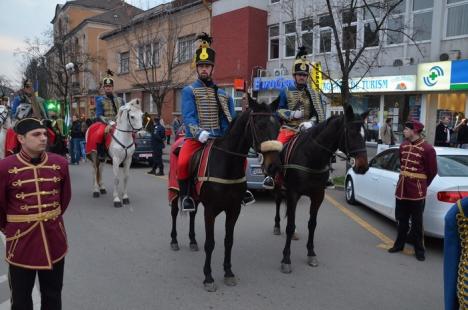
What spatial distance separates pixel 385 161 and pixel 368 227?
55.4 inches

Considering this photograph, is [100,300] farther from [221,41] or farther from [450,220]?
[221,41]

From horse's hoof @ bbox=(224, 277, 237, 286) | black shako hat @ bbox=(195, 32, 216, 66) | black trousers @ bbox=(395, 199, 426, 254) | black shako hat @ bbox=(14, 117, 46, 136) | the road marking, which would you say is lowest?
the road marking

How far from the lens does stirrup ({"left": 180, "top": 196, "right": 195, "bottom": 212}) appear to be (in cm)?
519

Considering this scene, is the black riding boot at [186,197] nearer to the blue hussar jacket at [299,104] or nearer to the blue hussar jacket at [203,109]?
the blue hussar jacket at [203,109]

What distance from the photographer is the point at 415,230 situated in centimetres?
582

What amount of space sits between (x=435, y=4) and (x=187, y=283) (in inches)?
695

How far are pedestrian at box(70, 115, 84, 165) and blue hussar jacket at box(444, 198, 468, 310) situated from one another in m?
16.8

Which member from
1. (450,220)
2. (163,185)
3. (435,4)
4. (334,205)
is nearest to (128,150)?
(163,185)

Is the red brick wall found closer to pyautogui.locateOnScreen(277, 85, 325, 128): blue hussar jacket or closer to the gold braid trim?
pyautogui.locateOnScreen(277, 85, 325, 128): blue hussar jacket

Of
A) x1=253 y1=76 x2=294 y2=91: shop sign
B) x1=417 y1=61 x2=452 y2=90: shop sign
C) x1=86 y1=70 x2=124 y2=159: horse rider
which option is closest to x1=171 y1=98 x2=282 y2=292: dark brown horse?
x1=86 y1=70 x2=124 y2=159: horse rider

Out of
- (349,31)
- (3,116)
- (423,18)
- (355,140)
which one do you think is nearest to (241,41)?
(423,18)

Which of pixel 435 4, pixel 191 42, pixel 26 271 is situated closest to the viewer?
pixel 26 271

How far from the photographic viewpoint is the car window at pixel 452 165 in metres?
6.20

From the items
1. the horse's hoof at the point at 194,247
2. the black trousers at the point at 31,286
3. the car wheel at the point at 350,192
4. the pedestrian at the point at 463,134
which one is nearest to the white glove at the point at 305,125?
the horse's hoof at the point at 194,247
